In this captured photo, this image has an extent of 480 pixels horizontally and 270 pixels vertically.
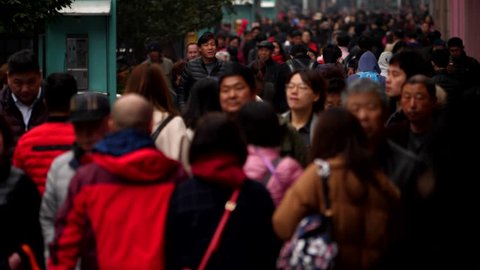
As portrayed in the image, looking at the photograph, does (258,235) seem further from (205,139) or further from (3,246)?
(3,246)

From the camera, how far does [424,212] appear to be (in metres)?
6.94

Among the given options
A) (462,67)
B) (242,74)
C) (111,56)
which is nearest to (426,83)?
(242,74)

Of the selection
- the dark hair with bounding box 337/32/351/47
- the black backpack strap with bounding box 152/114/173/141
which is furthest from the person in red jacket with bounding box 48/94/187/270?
the dark hair with bounding box 337/32/351/47

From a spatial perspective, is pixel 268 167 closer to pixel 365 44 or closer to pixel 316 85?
pixel 316 85

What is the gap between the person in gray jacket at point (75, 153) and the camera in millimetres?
7254

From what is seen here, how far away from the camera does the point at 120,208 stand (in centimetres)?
681

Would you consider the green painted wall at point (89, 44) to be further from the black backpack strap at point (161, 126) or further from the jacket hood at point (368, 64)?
the black backpack strap at point (161, 126)

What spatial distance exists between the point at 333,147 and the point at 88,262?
144 centimetres

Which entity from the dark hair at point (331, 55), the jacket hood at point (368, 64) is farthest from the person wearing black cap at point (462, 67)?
the dark hair at point (331, 55)

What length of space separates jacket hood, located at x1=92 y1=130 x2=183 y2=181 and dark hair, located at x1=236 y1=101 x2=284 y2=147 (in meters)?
0.63

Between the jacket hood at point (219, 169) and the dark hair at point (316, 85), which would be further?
the dark hair at point (316, 85)

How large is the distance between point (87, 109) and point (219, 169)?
3.49 ft

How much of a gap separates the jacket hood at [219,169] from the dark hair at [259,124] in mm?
594

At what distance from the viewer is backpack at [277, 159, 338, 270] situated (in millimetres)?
6547
